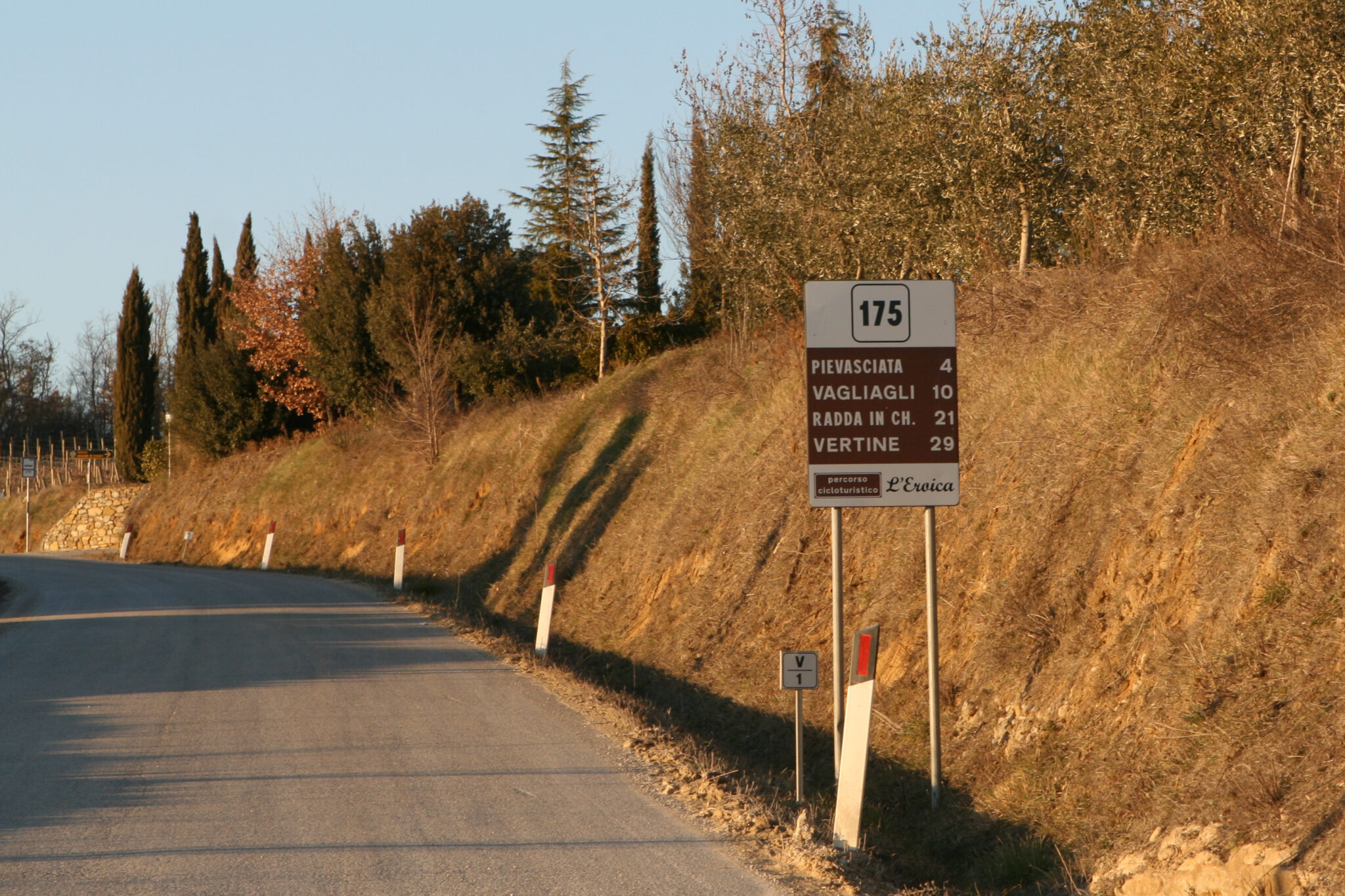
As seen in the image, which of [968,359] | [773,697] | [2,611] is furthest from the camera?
[2,611]

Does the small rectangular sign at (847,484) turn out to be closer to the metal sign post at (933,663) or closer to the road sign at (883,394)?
the road sign at (883,394)

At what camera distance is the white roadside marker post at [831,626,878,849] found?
6.92 m

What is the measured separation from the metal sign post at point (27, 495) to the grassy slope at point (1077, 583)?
134 ft

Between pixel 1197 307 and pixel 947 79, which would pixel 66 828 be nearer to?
pixel 1197 307

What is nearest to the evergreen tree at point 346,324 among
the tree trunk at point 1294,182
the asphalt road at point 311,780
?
the asphalt road at point 311,780

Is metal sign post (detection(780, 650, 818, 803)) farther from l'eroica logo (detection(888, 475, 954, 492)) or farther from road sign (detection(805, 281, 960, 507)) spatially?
l'eroica logo (detection(888, 475, 954, 492))

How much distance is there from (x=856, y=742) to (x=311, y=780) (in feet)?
12.4

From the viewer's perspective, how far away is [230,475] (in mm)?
46062

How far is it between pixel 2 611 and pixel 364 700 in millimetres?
12078

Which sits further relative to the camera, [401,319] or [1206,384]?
[401,319]

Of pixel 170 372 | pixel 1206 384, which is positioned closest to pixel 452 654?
pixel 1206 384

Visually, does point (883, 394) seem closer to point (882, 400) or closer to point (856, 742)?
point (882, 400)

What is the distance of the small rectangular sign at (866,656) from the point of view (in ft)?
23.4

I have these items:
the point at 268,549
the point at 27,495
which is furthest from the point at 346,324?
the point at 27,495
